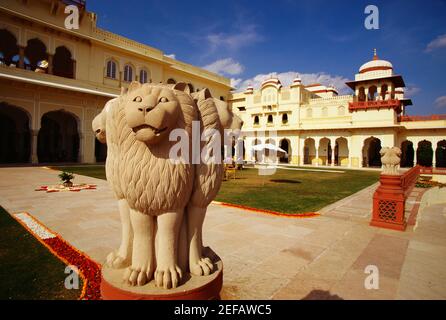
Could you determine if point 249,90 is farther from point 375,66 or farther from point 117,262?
point 117,262

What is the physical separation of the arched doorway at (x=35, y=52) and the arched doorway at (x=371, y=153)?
29.1m

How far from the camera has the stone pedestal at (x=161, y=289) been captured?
5.64 ft

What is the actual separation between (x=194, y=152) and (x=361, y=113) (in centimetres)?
2694

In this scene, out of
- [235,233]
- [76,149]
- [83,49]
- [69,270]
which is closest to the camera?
[69,270]

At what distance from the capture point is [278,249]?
143 inches

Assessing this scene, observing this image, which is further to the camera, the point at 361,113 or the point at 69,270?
the point at 361,113

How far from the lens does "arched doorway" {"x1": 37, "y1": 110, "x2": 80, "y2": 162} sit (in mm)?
20953

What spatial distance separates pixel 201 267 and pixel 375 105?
2663cm

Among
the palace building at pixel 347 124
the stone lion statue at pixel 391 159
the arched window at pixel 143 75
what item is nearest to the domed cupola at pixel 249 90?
the palace building at pixel 347 124

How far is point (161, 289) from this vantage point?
1766 millimetres

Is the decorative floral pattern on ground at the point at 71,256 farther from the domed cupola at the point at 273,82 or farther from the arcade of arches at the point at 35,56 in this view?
the domed cupola at the point at 273,82

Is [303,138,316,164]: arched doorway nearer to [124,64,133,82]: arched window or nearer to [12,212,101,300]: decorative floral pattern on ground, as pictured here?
[124,64,133,82]: arched window
